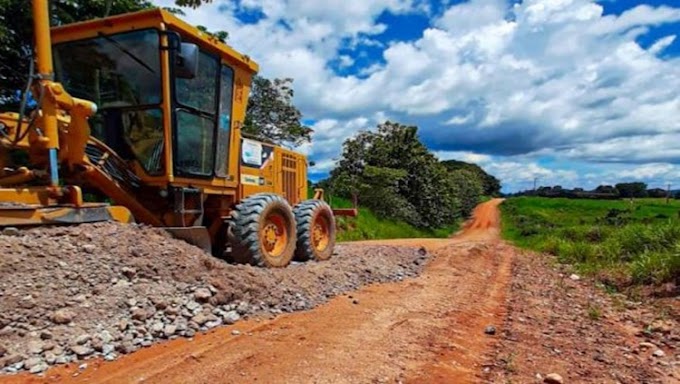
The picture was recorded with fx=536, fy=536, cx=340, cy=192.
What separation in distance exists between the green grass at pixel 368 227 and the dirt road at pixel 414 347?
1260cm

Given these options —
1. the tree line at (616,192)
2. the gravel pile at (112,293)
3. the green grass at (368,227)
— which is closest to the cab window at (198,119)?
the gravel pile at (112,293)

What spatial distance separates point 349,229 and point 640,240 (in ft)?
34.2

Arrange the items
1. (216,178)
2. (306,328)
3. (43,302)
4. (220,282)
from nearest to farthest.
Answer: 1. (43,302)
2. (306,328)
3. (220,282)
4. (216,178)

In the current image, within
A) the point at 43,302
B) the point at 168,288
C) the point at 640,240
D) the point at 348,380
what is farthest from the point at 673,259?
the point at 43,302

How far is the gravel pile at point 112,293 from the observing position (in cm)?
351

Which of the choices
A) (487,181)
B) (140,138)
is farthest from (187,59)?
(487,181)

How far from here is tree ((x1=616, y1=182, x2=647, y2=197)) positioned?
224 ft

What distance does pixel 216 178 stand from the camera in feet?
21.5

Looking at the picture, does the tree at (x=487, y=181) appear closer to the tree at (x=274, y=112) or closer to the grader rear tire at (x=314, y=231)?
the tree at (x=274, y=112)

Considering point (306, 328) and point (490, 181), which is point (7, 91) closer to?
point (306, 328)

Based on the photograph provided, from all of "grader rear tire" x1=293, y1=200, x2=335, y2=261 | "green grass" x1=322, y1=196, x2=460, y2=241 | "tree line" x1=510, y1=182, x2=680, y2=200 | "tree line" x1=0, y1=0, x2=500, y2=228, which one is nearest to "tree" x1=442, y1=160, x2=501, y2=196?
"tree line" x1=510, y1=182, x2=680, y2=200

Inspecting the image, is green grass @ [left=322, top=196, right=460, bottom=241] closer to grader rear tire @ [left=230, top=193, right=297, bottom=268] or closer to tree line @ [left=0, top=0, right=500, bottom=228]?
tree line @ [left=0, top=0, right=500, bottom=228]

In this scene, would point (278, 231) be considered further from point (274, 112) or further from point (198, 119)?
point (274, 112)

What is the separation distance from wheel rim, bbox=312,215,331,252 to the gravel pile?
2521 millimetres
